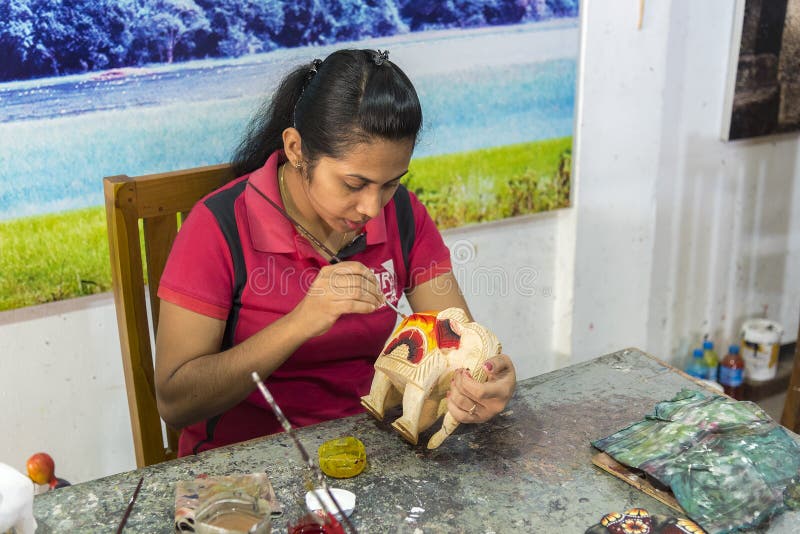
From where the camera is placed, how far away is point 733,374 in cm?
338

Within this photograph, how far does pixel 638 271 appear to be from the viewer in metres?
3.15

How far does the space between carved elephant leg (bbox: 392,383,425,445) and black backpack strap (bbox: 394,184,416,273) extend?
51 centimetres

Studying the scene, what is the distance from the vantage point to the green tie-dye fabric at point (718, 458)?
1.25 meters

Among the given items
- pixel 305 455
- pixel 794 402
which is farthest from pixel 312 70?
pixel 794 402

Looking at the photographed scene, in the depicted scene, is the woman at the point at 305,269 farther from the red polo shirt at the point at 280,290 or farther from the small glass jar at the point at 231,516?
the small glass jar at the point at 231,516

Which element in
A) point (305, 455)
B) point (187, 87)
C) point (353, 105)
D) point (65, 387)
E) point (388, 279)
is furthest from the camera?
point (65, 387)

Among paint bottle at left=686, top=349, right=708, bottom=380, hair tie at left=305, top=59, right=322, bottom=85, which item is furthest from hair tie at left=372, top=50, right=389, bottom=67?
paint bottle at left=686, top=349, right=708, bottom=380

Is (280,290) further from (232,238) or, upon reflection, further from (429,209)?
(429,209)

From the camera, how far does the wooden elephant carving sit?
4.77ft

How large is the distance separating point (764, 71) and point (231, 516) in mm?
2725

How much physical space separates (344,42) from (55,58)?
0.80m

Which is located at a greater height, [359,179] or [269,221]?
[359,179]

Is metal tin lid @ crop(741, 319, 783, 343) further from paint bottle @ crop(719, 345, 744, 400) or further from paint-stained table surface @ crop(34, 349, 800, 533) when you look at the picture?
paint-stained table surface @ crop(34, 349, 800, 533)

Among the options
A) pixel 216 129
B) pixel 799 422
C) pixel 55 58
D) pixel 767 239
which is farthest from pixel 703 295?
pixel 55 58
